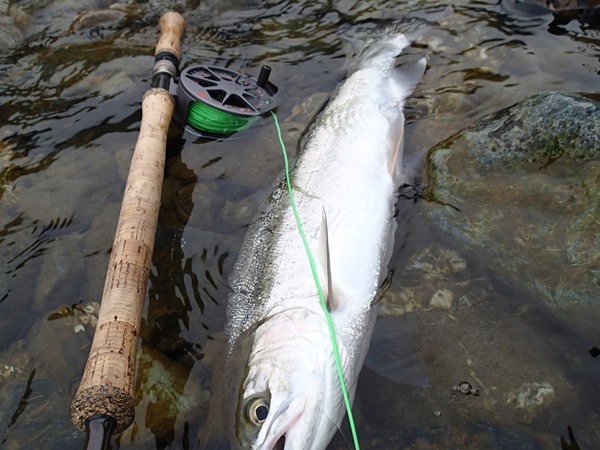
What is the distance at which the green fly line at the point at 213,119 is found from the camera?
5.14 meters

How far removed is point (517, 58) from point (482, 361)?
3566mm

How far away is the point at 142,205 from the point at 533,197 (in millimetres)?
2816

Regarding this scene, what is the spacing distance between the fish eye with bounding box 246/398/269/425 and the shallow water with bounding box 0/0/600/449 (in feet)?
2.00

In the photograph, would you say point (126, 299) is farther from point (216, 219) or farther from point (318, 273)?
point (216, 219)

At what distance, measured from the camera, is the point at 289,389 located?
301 cm

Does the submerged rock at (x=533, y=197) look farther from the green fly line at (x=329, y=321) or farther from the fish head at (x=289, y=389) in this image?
the fish head at (x=289, y=389)

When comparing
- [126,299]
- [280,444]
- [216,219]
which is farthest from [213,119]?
[280,444]

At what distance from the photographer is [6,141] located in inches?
223

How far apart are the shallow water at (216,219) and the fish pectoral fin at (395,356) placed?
9cm

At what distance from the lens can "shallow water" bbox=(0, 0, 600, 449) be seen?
133 inches

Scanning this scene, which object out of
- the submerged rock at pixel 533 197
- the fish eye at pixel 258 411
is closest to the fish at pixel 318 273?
the fish eye at pixel 258 411

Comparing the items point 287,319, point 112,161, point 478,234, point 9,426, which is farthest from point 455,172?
point 9,426

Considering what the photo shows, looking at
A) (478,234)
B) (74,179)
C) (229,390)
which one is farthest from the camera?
(74,179)

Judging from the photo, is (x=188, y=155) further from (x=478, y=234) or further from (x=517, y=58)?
(x=517, y=58)
